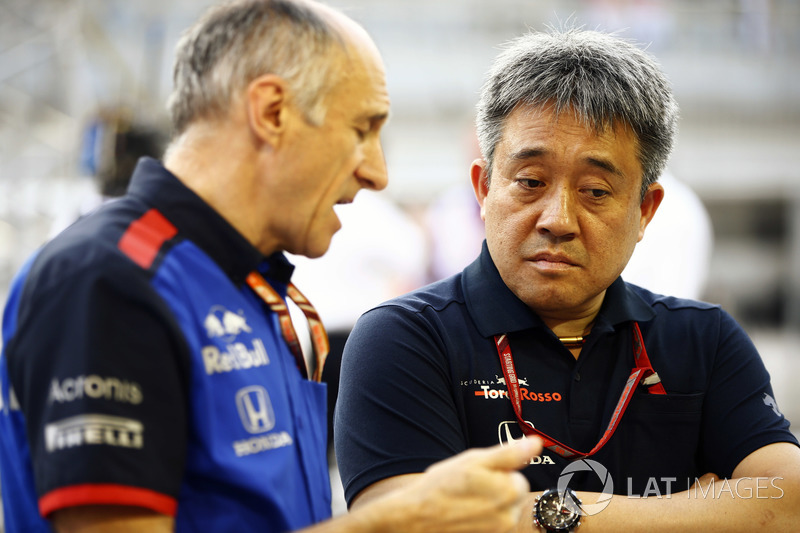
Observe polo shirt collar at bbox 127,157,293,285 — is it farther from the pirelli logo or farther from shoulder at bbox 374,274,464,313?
shoulder at bbox 374,274,464,313

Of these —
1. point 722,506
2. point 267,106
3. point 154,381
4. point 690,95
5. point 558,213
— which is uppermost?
point 690,95

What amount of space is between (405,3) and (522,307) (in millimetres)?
12431

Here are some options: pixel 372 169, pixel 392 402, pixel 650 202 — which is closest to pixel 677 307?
pixel 650 202

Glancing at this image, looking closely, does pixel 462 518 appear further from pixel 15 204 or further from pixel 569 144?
pixel 15 204

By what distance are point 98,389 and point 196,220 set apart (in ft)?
1.12

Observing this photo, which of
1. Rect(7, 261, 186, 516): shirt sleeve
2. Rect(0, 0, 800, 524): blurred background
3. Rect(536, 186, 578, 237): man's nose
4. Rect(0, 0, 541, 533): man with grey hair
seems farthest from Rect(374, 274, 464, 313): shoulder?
Rect(0, 0, 800, 524): blurred background

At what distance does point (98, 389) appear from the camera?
42.1 inches

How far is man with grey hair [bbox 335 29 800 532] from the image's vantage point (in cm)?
172

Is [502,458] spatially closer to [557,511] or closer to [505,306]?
[557,511]

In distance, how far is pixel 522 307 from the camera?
6.28 ft

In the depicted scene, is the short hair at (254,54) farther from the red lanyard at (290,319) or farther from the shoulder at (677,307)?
the shoulder at (677,307)

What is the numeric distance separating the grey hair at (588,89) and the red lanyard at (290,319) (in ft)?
2.17

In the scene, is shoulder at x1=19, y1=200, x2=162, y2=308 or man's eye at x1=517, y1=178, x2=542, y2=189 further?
man's eye at x1=517, y1=178, x2=542, y2=189

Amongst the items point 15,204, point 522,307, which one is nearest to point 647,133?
point 522,307
